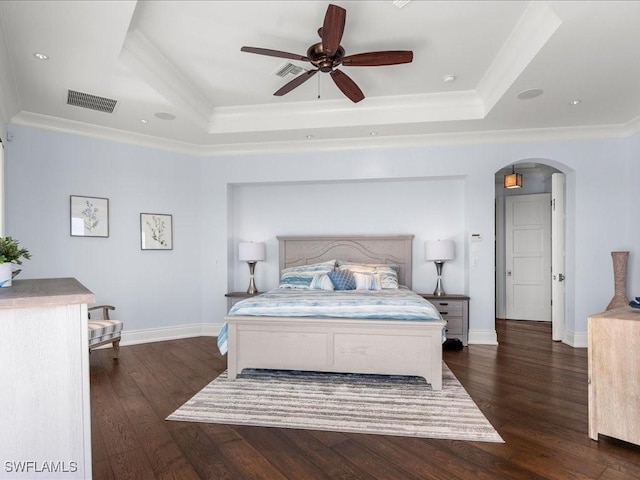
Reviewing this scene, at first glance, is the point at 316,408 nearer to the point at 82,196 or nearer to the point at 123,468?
the point at 123,468

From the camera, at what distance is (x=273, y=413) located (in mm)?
2844

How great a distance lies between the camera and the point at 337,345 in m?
3.49

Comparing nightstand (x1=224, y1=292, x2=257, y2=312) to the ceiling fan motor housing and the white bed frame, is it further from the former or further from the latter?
the ceiling fan motor housing

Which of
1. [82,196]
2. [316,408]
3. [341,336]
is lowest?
[316,408]

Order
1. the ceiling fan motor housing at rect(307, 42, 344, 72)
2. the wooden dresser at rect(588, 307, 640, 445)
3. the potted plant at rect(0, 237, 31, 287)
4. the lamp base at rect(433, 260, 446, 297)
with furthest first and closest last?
the lamp base at rect(433, 260, 446, 297), the ceiling fan motor housing at rect(307, 42, 344, 72), the wooden dresser at rect(588, 307, 640, 445), the potted plant at rect(0, 237, 31, 287)

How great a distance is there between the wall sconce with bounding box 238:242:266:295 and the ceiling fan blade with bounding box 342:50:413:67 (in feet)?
10.2

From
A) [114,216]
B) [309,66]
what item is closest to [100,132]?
[114,216]

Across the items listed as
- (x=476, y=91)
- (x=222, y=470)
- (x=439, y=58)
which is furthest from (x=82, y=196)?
(x=476, y=91)

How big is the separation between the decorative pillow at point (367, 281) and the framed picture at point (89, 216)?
323 centimetres

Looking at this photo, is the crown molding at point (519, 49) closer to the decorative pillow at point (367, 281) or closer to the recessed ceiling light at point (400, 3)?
the recessed ceiling light at point (400, 3)

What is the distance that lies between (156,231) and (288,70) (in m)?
2.86

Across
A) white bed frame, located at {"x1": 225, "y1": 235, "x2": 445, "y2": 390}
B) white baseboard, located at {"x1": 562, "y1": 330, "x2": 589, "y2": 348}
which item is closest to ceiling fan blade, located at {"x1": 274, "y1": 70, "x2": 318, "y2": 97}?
white bed frame, located at {"x1": 225, "y1": 235, "x2": 445, "y2": 390}

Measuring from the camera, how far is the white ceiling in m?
2.69

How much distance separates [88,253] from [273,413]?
10.9ft
